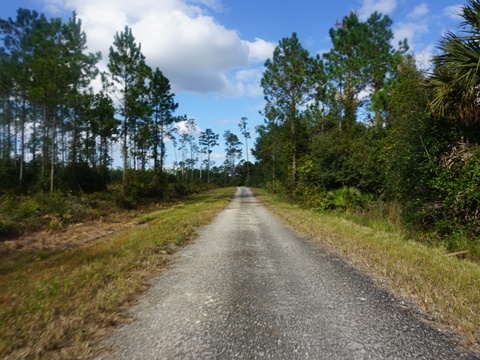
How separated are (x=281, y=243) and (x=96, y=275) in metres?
5.03

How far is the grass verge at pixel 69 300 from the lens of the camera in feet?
10.3

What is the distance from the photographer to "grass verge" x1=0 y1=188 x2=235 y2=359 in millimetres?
3148

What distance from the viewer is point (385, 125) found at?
1817 centimetres

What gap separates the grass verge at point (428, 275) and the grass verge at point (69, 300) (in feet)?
13.0

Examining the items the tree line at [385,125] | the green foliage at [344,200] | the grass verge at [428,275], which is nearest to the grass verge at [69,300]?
the grass verge at [428,275]

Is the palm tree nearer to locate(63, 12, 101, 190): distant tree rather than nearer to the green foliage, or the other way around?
the green foliage

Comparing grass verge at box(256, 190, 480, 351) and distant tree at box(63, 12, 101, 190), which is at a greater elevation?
distant tree at box(63, 12, 101, 190)

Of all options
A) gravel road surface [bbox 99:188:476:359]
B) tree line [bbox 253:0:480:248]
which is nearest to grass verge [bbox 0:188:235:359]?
gravel road surface [bbox 99:188:476:359]

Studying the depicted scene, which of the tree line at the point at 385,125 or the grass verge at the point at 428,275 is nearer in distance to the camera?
the grass verge at the point at 428,275

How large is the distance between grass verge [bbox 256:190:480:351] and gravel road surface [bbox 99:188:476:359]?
1.08ft

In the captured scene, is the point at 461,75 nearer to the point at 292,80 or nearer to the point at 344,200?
the point at 344,200

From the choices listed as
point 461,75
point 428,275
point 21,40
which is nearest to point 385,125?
point 461,75

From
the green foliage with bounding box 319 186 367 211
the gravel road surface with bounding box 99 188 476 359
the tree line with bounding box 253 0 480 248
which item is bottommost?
the gravel road surface with bounding box 99 188 476 359

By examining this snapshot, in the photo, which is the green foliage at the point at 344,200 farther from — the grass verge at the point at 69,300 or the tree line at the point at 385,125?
the grass verge at the point at 69,300
